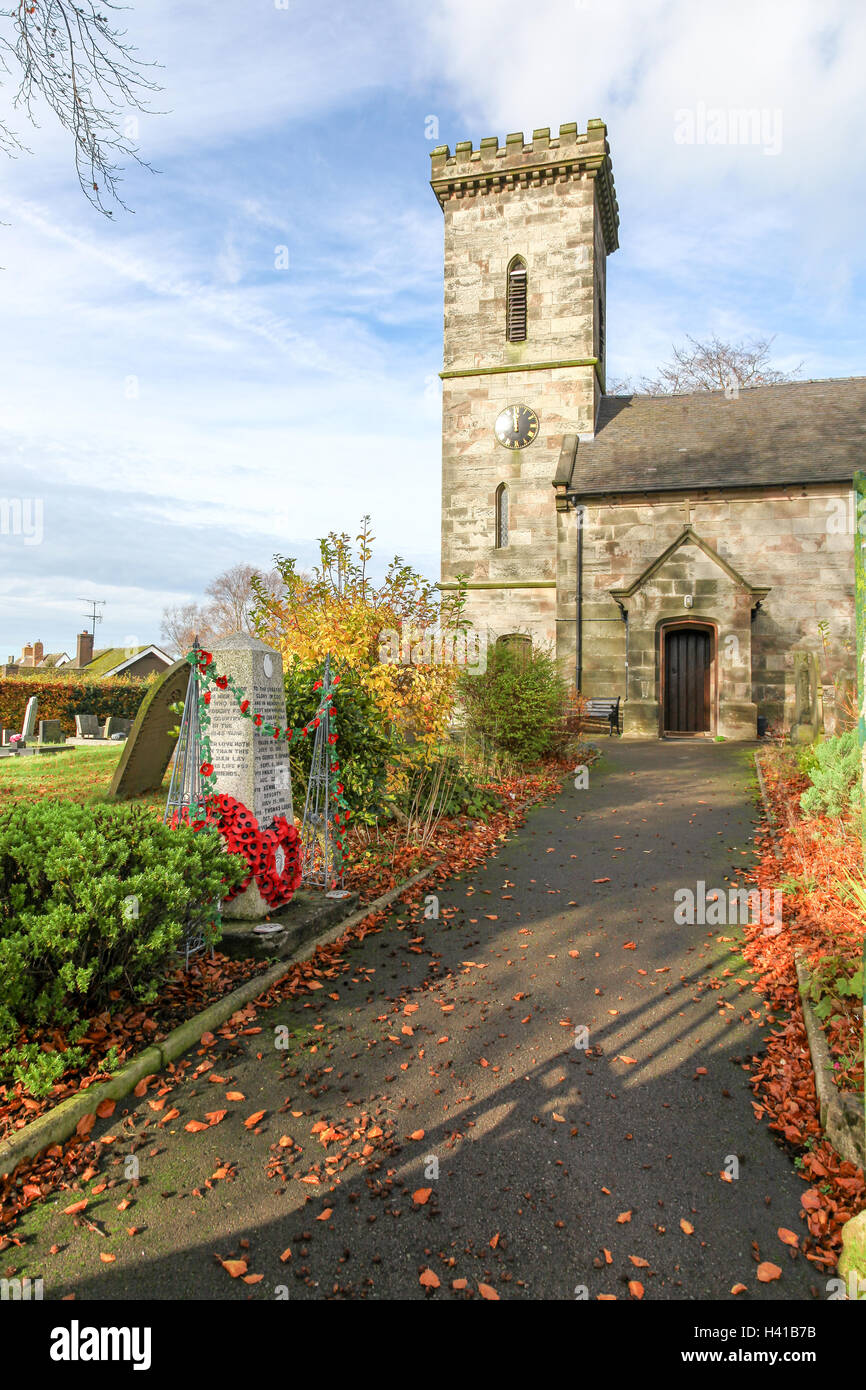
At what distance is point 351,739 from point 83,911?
4064mm

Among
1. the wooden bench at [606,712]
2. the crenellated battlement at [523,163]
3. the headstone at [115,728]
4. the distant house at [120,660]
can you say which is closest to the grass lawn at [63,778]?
the headstone at [115,728]

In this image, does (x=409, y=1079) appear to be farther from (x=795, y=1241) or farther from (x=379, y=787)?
(x=379, y=787)

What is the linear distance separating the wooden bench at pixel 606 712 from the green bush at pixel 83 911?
605 inches

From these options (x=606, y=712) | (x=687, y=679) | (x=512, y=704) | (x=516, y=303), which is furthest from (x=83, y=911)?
(x=516, y=303)

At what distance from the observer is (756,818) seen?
10141mm

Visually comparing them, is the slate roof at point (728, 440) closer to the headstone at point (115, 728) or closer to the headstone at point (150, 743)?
the headstone at point (150, 743)

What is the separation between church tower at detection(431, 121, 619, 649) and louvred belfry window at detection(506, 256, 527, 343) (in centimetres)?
3

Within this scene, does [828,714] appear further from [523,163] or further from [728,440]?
[523,163]

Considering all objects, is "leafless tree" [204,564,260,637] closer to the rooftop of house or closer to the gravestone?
the rooftop of house

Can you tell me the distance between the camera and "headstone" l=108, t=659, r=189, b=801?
11.1 metres

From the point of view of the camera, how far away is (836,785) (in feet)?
26.7

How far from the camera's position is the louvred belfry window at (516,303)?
2434 cm

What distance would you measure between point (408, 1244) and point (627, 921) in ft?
13.4

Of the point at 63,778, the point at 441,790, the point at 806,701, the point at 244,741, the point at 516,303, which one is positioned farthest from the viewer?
the point at 516,303
